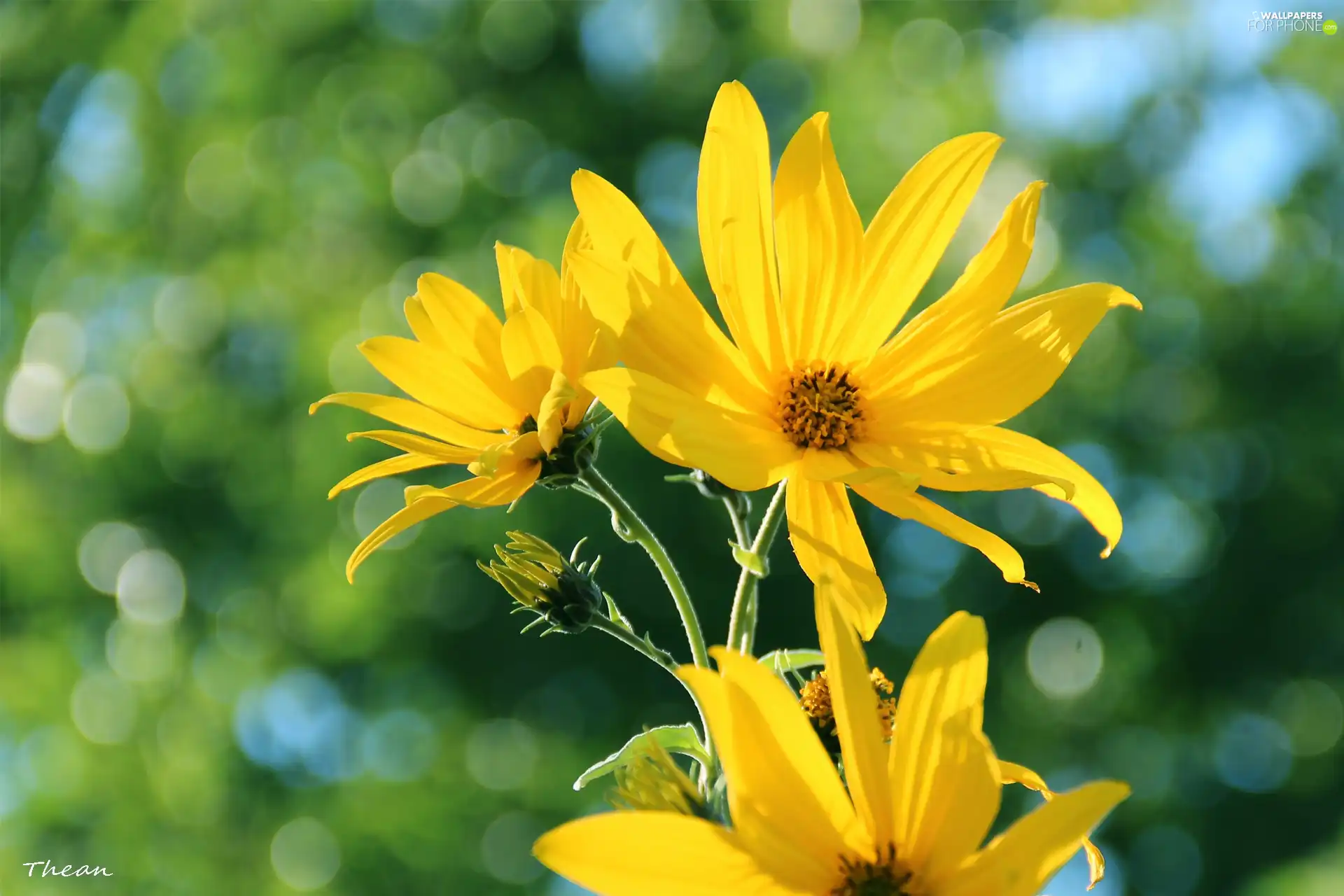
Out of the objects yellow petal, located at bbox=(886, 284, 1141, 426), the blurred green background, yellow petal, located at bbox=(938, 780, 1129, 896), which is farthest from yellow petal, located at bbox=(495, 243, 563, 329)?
the blurred green background

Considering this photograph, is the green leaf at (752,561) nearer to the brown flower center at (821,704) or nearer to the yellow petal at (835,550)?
the yellow petal at (835,550)

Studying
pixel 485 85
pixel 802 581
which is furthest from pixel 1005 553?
pixel 485 85

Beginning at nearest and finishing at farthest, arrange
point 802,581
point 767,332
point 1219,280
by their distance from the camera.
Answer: point 767,332 < point 802,581 < point 1219,280

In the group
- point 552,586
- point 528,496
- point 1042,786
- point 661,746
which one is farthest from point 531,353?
point 528,496

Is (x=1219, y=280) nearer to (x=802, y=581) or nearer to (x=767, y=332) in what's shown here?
(x=802, y=581)

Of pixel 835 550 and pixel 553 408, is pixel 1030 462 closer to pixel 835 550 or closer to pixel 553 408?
pixel 835 550

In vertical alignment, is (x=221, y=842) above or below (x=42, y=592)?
below
